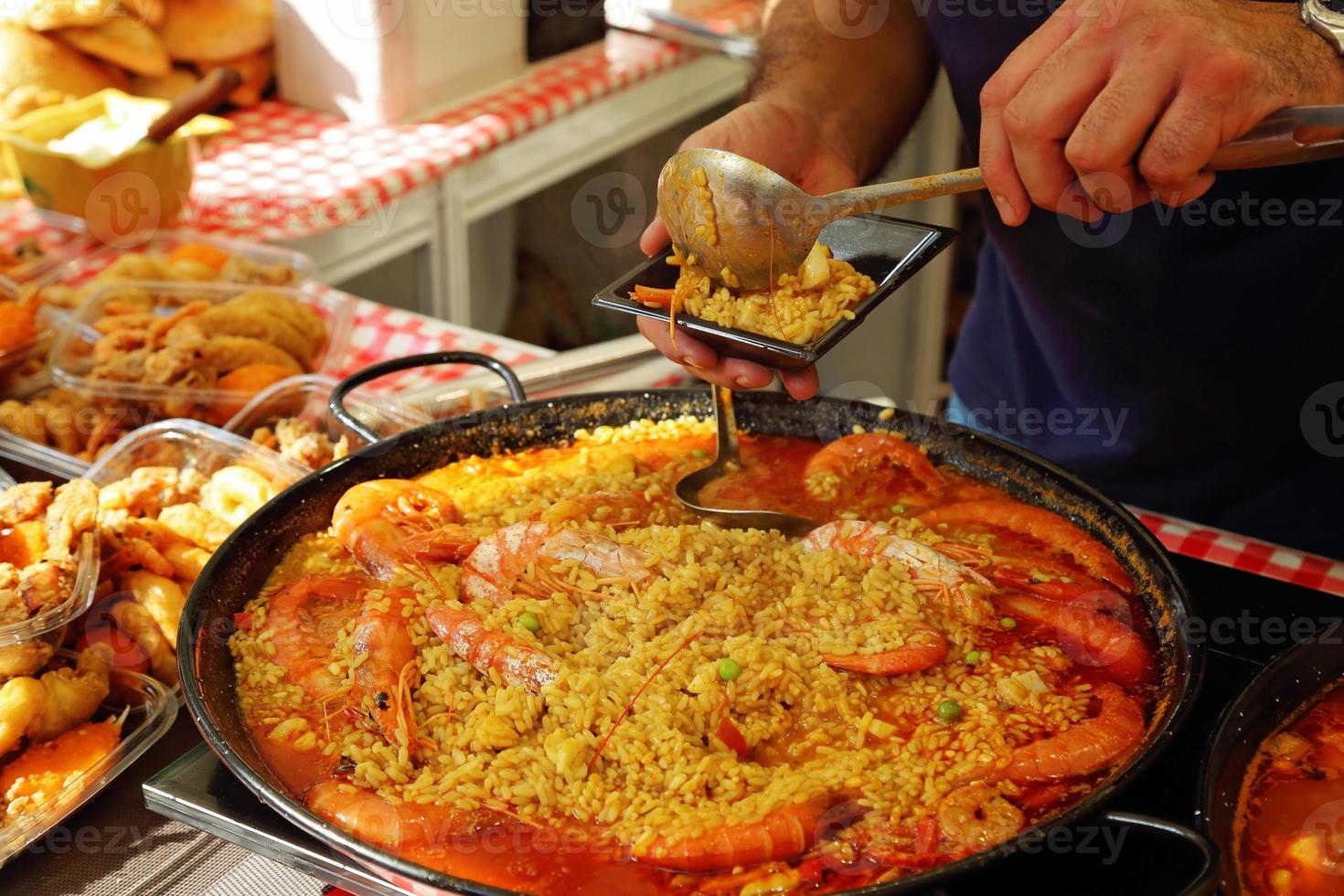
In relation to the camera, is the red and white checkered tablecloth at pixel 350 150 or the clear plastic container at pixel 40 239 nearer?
the clear plastic container at pixel 40 239

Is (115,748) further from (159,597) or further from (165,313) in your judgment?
(165,313)

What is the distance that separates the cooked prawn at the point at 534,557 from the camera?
173cm

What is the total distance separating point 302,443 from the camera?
2.20 meters

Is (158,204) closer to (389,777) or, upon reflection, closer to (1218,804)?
(389,777)

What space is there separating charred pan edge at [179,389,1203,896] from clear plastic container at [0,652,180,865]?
0.49 feet

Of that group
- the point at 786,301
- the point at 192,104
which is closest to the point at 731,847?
the point at 786,301

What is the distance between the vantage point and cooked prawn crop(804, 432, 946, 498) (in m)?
2.04

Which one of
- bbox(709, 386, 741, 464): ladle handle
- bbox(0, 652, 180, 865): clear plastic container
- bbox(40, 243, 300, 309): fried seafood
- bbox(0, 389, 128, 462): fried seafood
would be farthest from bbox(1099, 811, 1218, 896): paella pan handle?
bbox(40, 243, 300, 309): fried seafood

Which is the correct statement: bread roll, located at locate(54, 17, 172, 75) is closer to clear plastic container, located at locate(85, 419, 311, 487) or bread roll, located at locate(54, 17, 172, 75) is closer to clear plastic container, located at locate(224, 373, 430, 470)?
clear plastic container, located at locate(224, 373, 430, 470)

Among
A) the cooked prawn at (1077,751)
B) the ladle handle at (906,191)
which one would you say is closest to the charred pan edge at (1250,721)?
the cooked prawn at (1077,751)

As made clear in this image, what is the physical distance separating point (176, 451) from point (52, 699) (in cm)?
69

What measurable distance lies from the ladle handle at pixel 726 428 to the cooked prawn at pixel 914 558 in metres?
0.24

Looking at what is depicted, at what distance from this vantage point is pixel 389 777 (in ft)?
4.67

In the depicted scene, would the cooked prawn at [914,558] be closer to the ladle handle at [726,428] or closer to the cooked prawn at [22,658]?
the ladle handle at [726,428]
